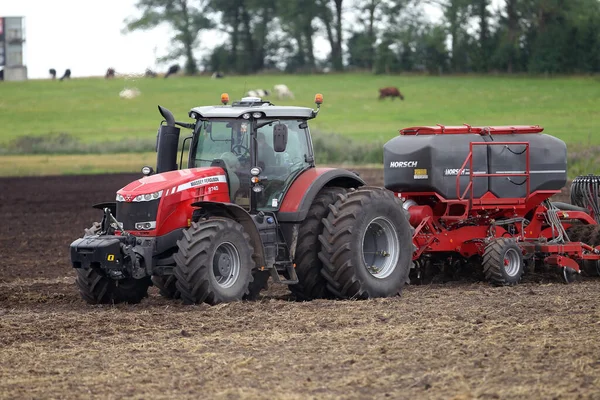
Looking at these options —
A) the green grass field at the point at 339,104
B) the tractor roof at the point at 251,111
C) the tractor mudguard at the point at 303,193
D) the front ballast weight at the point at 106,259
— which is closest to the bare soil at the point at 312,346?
the front ballast weight at the point at 106,259

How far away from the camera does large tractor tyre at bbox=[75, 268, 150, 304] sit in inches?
455

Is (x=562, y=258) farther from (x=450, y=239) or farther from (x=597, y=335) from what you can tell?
(x=597, y=335)

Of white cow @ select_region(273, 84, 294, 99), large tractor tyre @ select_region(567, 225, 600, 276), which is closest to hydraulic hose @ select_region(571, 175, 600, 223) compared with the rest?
large tractor tyre @ select_region(567, 225, 600, 276)

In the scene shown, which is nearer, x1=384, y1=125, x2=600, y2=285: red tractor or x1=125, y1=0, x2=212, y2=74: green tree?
x1=384, y1=125, x2=600, y2=285: red tractor

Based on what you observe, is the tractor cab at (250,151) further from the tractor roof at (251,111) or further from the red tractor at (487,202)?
the red tractor at (487,202)

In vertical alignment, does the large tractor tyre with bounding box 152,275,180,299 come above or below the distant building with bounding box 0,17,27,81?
below

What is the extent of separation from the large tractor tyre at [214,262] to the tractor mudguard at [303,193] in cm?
65

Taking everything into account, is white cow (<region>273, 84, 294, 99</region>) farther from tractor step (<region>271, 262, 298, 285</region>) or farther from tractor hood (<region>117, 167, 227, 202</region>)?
tractor hood (<region>117, 167, 227, 202</region>)

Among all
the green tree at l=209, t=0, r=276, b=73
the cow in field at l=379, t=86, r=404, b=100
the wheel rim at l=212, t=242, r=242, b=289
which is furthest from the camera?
the green tree at l=209, t=0, r=276, b=73

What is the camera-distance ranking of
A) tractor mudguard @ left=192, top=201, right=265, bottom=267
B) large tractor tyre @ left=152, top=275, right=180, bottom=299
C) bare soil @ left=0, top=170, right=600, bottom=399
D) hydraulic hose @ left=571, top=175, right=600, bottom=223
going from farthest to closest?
1. hydraulic hose @ left=571, top=175, right=600, bottom=223
2. large tractor tyre @ left=152, top=275, right=180, bottom=299
3. tractor mudguard @ left=192, top=201, right=265, bottom=267
4. bare soil @ left=0, top=170, right=600, bottom=399

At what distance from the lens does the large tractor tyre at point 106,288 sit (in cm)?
1156

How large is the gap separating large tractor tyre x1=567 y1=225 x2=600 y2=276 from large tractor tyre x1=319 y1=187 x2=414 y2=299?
3.52 metres

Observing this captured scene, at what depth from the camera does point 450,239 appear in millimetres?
13891

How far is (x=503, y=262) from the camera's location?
13445 millimetres
